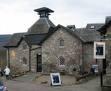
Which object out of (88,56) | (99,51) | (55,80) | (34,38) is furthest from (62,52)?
(99,51)

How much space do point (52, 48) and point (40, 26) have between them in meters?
7.05

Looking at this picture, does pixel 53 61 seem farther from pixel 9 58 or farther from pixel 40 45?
pixel 9 58

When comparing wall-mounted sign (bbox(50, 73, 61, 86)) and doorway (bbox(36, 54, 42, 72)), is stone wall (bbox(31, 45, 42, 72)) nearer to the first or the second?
doorway (bbox(36, 54, 42, 72))

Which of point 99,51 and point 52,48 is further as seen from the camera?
point 52,48

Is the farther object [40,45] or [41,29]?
[41,29]


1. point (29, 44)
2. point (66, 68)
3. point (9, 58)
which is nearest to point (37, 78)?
point (66, 68)

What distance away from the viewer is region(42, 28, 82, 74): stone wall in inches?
1957

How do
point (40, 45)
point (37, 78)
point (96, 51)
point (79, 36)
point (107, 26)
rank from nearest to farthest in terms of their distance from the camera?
point (96, 51) → point (107, 26) → point (37, 78) → point (79, 36) → point (40, 45)

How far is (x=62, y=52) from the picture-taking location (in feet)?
168

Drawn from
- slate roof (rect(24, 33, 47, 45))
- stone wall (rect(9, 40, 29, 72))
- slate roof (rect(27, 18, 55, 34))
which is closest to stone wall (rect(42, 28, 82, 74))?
slate roof (rect(24, 33, 47, 45))

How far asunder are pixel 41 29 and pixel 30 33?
1.90m

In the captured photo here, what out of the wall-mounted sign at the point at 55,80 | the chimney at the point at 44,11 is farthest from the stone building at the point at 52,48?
the wall-mounted sign at the point at 55,80

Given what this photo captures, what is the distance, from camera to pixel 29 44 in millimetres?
55406

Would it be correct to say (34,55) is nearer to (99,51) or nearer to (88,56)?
(88,56)
